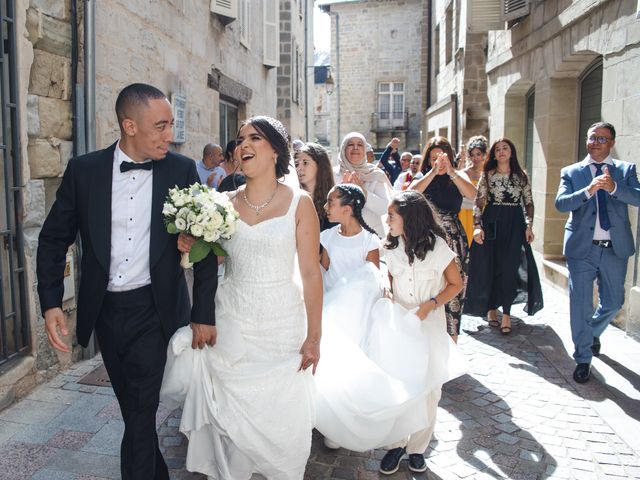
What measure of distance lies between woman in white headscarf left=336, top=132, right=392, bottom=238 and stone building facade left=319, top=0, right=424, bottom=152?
26.3 meters

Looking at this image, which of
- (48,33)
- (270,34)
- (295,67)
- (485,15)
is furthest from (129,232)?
(295,67)

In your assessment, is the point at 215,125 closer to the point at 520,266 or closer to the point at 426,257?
the point at 520,266

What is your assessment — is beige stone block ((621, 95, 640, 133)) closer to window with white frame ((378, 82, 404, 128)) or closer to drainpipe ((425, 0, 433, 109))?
drainpipe ((425, 0, 433, 109))

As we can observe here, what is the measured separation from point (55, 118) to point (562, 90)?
7001mm

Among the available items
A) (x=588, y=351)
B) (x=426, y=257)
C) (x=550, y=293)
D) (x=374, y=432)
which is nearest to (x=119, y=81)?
(x=426, y=257)

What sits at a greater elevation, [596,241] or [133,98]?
[133,98]

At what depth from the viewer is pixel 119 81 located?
19.8ft

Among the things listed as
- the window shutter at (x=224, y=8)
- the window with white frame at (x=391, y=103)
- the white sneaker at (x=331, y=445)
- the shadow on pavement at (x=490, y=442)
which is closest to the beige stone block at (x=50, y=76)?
the white sneaker at (x=331, y=445)

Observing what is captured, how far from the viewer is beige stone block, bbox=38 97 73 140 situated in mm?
4723

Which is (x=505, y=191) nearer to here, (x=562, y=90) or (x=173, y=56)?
(x=562, y=90)

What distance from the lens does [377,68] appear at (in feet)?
103

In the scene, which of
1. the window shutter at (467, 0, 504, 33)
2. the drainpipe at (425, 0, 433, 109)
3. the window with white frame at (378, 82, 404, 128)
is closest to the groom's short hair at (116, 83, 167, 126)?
the window shutter at (467, 0, 504, 33)

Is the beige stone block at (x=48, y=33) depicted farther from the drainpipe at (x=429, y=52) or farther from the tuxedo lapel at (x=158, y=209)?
the drainpipe at (x=429, y=52)

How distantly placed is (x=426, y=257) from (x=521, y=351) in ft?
8.31
